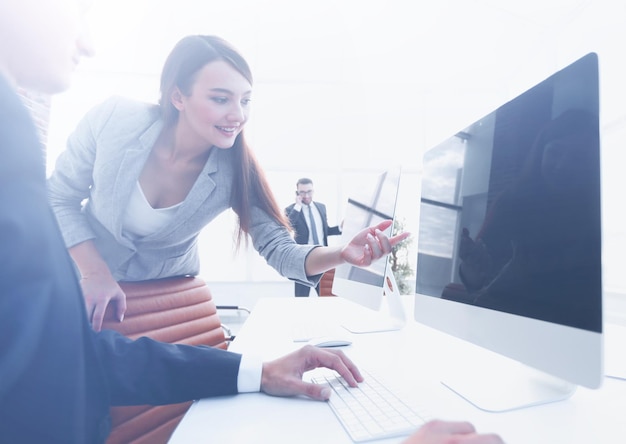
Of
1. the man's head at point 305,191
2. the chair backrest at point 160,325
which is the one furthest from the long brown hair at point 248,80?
the man's head at point 305,191

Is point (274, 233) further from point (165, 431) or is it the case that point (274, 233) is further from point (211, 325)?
point (165, 431)

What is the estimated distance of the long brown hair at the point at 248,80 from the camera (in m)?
1.30

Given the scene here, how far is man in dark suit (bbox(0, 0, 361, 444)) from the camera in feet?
1.44

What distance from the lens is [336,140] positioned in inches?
230

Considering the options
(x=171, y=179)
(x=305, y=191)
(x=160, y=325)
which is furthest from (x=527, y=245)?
(x=305, y=191)

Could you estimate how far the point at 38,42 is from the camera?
52 centimetres

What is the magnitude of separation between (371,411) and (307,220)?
3.98m

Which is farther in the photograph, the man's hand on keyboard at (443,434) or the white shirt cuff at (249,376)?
the white shirt cuff at (249,376)

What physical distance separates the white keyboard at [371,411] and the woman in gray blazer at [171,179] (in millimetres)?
527

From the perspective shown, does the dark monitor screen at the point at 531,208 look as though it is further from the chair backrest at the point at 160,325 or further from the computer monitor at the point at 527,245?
the chair backrest at the point at 160,325

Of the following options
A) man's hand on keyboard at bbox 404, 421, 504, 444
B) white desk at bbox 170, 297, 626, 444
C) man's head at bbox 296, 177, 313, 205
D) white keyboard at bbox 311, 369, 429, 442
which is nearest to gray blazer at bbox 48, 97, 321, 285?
white desk at bbox 170, 297, 626, 444

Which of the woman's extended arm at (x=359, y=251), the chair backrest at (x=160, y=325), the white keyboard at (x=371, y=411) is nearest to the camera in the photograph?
the white keyboard at (x=371, y=411)

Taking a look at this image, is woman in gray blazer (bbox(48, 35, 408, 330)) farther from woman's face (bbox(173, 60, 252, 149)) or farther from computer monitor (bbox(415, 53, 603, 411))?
computer monitor (bbox(415, 53, 603, 411))

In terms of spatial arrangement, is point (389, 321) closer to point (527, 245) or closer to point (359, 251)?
point (359, 251)
